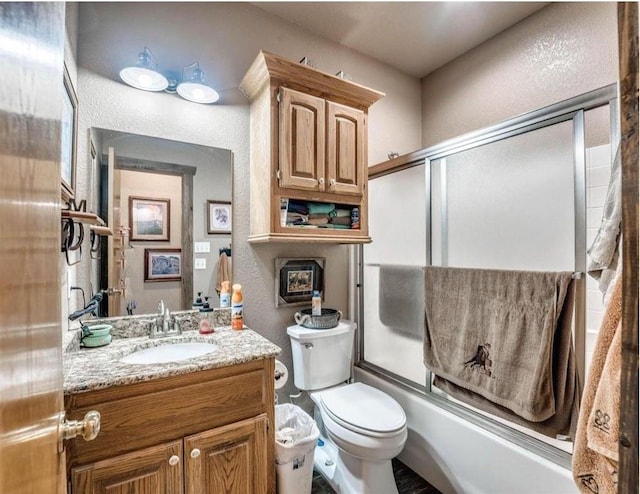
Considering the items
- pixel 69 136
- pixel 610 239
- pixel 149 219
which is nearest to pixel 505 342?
pixel 610 239

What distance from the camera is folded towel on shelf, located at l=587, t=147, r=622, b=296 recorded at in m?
0.92

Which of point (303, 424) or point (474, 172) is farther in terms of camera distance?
point (474, 172)

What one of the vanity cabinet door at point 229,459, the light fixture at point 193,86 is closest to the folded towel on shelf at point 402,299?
the vanity cabinet door at point 229,459

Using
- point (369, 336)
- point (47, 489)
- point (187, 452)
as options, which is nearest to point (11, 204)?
point (47, 489)

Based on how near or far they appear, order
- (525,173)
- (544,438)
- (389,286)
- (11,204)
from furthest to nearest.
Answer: (389,286) → (525,173) → (544,438) → (11,204)

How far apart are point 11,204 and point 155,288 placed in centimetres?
139

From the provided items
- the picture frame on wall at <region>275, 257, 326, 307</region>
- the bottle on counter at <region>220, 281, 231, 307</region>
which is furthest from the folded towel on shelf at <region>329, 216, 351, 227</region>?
the bottle on counter at <region>220, 281, 231, 307</region>

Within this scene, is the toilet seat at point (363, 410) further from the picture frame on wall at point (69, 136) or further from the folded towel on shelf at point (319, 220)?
the picture frame on wall at point (69, 136)

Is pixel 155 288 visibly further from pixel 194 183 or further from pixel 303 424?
pixel 303 424

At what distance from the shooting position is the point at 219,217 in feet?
5.91

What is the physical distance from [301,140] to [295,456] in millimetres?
1574

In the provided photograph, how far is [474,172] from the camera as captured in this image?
1860mm

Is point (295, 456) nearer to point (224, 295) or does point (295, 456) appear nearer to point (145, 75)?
point (224, 295)

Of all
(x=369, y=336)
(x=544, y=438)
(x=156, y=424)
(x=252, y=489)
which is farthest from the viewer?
(x=369, y=336)
